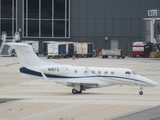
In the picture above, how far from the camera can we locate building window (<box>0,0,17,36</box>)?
120m

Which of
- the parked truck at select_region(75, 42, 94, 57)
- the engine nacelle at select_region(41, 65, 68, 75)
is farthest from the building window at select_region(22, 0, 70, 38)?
the engine nacelle at select_region(41, 65, 68, 75)

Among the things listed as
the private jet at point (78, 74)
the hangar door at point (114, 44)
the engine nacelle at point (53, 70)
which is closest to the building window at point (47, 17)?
the hangar door at point (114, 44)

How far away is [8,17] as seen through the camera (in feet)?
396

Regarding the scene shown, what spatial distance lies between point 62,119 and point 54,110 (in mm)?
3601

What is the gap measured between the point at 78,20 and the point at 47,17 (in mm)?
6454

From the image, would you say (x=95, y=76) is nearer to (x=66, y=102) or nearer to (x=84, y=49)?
(x=66, y=102)

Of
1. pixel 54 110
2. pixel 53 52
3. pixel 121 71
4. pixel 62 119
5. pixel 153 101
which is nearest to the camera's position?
pixel 62 119

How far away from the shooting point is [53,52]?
10550 centimetres

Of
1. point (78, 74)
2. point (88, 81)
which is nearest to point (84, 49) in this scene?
point (78, 74)

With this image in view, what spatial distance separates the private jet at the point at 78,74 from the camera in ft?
146

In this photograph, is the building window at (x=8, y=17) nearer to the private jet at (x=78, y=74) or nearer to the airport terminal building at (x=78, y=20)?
the airport terminal building at (x=78, y=20)

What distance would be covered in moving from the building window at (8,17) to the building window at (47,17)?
224 cm

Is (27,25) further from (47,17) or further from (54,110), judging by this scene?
(54,110)

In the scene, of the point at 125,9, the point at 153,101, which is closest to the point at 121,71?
the point at 153,101
